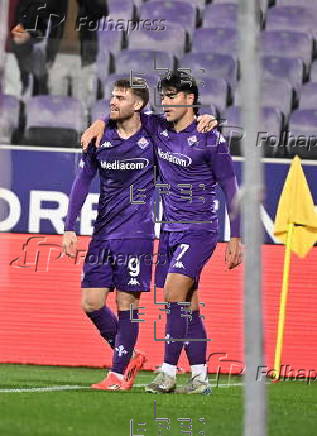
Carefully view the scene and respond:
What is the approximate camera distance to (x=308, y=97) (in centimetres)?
1013

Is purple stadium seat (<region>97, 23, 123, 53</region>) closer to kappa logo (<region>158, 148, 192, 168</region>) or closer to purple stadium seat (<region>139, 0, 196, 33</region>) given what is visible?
purple stadium seat (<region>139, 0, 196, 33</region>)

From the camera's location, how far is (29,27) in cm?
1018

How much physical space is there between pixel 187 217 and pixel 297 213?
1.86m

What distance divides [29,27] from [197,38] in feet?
4.35

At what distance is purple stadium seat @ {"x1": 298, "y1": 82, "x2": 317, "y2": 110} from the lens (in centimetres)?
1009

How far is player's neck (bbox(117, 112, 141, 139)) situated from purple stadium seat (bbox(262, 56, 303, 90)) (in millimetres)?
3055

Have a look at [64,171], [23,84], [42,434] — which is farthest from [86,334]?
[42,434]

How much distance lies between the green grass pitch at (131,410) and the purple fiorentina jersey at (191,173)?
93 cm

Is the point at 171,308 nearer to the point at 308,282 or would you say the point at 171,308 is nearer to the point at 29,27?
the point at 308,282

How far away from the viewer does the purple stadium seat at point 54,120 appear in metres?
9.63

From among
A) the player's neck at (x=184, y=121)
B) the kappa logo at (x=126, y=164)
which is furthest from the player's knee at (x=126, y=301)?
the player's neck at (x=184, y=121)

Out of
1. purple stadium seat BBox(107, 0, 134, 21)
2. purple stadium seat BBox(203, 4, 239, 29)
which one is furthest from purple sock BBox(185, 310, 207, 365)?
purple stadium seat BBox(203, 4, 239, 29)

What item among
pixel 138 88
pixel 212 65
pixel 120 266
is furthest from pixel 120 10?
pixel 120 266

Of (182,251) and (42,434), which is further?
(182,251)
